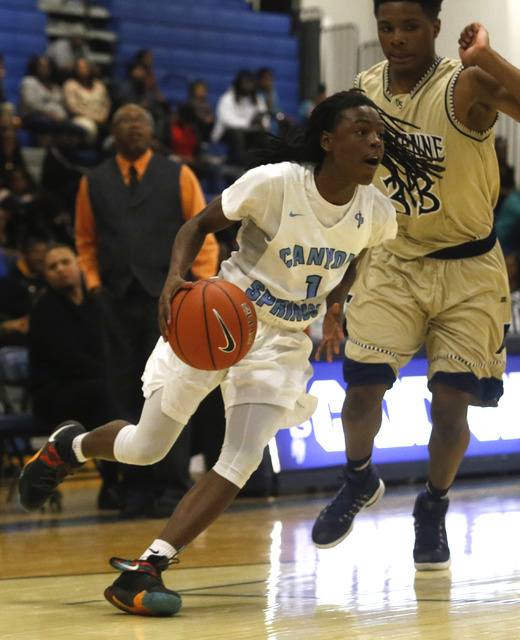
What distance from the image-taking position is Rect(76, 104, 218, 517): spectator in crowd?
20.1 feet

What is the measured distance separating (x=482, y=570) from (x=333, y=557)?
705mm

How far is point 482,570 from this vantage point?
426cm

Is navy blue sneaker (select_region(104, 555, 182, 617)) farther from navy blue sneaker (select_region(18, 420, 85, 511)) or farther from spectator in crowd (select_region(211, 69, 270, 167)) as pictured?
spectator in crowd (select_region(211, 69, 270, 167))

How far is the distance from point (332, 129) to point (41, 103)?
31.2ft

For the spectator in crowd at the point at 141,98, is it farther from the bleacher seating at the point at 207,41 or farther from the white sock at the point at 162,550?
the white sock at the point at 162,550

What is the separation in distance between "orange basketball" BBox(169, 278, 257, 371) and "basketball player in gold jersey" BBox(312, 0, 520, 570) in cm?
96

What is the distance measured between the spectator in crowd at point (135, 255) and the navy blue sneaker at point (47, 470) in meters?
1.98

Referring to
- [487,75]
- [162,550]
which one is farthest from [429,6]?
[162,550]

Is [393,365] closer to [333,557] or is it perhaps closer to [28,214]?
[333,557]

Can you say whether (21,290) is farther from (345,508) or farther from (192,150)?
(192,150)

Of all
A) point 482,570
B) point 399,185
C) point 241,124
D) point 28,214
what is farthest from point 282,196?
point 241,124

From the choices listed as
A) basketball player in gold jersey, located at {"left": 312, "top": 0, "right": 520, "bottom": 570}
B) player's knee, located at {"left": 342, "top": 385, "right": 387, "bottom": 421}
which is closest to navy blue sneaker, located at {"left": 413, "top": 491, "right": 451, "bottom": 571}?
basketball player in gold jersey, located at {"left": 312, "top": 0, "right": 520, "bottom": 570}

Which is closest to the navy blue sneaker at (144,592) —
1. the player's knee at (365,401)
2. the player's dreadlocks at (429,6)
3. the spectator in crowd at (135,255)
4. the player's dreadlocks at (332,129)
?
the player's knee at (365,401)

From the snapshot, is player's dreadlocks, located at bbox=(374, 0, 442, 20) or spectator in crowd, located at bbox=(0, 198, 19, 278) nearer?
player's dreadlocks, located at bbox=(374, 0, 442, 20)
